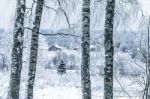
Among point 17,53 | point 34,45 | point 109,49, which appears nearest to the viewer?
point 109,49

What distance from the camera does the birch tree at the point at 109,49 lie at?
425 inches

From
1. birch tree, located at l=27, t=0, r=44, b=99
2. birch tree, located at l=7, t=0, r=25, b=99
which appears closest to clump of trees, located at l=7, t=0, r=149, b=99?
birch tree, located at l=7, t=0, r=25, b=99

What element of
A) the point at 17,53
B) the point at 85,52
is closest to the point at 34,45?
the point at 17,53

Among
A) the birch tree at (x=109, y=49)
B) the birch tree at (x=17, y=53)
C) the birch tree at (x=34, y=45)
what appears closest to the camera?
the birch tree at (x=109, y=49)

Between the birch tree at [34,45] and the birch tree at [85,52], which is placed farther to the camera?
the birch tree at [34,45]

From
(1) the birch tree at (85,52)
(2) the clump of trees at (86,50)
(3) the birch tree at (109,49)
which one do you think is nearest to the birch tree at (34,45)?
(2) the clump of trees at (86,50)

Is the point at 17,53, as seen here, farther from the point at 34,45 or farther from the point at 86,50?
the point at 86,50

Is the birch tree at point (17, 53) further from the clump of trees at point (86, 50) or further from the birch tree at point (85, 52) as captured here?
the birch tree at point (85, 52)

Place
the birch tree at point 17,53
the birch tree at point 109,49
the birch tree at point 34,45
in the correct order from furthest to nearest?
the birch tree at point 34,45 → the birch tree at point 17,53 → the birch tree at point 109,49

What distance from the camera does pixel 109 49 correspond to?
1083 centimetres

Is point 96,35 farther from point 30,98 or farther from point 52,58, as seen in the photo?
point 52,58

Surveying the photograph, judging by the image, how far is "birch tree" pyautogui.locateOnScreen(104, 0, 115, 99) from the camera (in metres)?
10.8

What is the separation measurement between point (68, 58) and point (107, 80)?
87.0 metres

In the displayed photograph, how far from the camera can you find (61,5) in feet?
38.9
